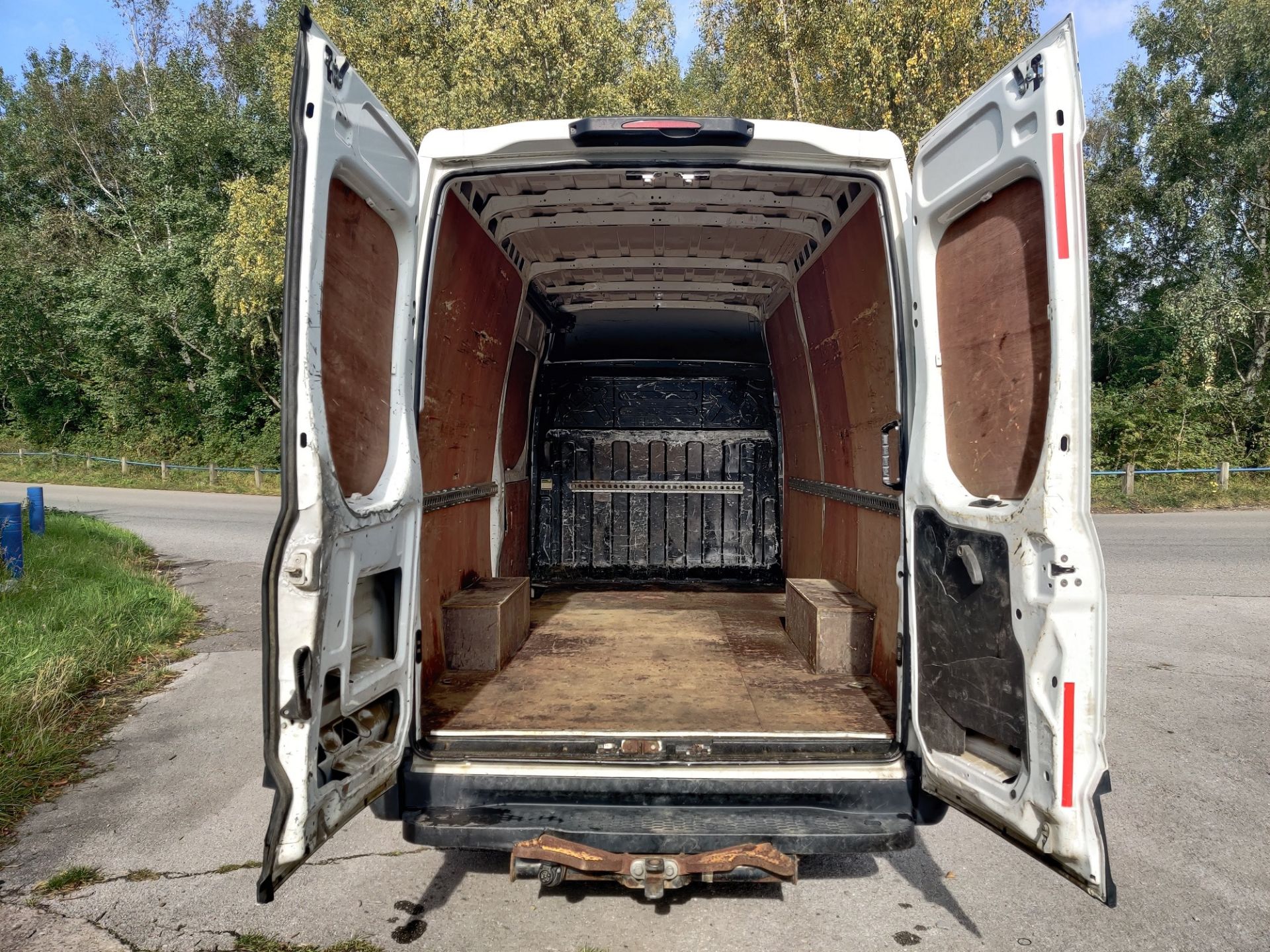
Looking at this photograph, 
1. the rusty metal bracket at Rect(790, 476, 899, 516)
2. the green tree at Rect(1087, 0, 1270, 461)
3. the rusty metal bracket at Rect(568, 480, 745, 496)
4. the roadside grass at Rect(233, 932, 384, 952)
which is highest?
the green tree at Rect(1087, 0, 1270, 461)

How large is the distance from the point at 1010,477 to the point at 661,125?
158 cm

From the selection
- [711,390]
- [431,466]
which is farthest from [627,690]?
[711,390]

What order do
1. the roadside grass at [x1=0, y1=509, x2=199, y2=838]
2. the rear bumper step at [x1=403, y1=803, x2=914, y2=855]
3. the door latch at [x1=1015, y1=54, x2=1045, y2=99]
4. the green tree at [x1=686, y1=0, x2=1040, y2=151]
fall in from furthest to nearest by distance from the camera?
1. the green tree at [x1=686, y1=0, x2=1040, y2=151]
2. the roadside grass at [x1=0, y1=509, x2=199, y2=838]
3. the rear bumper step at [x1=403, y1=803, x2=914, y2=855]
4. the door latch at [x1=1015, y1=54, x2=1045, y2=99]

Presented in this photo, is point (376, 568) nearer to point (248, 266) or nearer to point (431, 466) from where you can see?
point (431, 466)

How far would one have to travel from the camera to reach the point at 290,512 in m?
2.13

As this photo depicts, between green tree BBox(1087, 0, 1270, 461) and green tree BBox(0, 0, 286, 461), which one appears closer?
green tree BBox(1087, 0, 1270, 461)

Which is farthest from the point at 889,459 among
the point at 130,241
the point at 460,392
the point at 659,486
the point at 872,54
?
the point at 130,241

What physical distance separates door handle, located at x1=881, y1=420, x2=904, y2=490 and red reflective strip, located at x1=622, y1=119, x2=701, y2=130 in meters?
1.28

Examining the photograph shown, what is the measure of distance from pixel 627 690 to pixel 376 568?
1.32 meters

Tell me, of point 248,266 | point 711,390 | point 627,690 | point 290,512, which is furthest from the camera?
point 248,266

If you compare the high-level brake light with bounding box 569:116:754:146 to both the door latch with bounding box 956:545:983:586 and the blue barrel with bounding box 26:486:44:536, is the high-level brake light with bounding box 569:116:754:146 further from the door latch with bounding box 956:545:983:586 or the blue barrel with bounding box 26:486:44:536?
the blue barrel with bounding box 26:486:44:536

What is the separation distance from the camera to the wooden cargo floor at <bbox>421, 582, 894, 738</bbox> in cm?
296

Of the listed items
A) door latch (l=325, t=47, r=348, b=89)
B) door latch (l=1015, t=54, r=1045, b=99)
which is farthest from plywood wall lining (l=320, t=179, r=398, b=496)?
door latch (l=1015, t=54, r=1045, b=99)

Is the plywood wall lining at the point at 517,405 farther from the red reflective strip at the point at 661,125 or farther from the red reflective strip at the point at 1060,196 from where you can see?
the red reflective strip at the point at 1060,196
